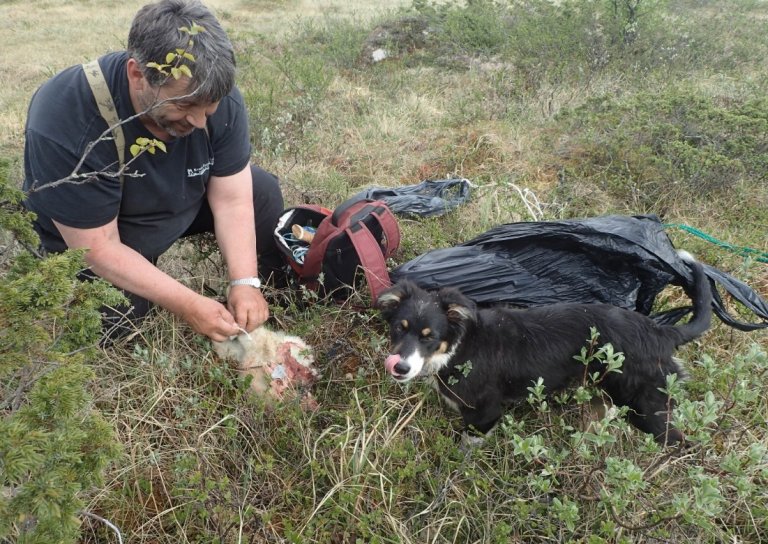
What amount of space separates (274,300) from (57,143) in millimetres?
1475

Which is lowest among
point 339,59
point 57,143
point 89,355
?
point 339,59

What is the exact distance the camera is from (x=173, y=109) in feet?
7.34

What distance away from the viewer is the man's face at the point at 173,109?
85.1 inches

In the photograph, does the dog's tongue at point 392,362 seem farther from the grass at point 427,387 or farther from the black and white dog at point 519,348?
the grass at point 427,387

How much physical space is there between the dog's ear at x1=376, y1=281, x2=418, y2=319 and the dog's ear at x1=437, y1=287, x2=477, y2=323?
0.54 feet

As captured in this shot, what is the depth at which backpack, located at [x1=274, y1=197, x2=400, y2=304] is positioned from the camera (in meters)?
2.91

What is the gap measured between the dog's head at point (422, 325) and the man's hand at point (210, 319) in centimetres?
75

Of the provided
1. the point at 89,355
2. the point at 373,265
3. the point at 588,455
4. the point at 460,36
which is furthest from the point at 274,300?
the point at 460,36

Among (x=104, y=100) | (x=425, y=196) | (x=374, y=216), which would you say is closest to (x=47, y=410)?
(x=104, y=100)

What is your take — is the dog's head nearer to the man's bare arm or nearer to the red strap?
the red strap

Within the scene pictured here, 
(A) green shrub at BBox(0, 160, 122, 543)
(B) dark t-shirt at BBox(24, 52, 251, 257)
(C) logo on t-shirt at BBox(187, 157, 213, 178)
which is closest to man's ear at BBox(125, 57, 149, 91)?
(B) dark t-shirt at BBox(24, 52, 251, 257)

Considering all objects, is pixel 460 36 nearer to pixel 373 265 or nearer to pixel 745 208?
pixel 745 208

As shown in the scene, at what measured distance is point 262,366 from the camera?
257 centimetres

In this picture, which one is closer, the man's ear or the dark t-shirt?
the man's ear
